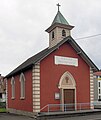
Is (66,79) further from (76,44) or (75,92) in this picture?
(76,44)

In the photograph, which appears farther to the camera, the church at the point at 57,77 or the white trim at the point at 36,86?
the church at the point at 57,77

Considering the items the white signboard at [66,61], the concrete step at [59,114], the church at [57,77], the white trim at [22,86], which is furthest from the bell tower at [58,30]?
the concrete step at [59,114]

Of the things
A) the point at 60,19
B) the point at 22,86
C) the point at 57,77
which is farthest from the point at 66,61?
the point at 60,19

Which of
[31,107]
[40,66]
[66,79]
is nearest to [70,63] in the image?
[66,79]

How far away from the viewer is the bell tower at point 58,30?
27344mm

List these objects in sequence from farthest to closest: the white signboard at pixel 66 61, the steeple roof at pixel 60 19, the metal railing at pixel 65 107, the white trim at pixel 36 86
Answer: the steeple roof at pixel 60 19 → the white signboard at pixel 66 61 → the metal railing at pixel 65 107 → the white trim at pixel 36 86

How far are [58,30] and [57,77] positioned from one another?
550 centimetres

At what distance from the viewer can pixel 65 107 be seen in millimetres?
24672

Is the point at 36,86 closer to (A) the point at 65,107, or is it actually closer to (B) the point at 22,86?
(A) the point at 65,107

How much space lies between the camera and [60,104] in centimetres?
2438

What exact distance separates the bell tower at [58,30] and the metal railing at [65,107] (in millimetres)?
6701

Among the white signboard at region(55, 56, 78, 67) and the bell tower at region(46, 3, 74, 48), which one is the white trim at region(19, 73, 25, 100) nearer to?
the white signboard at region(55, 56, 78, 67)

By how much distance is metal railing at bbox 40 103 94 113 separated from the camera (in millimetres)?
23703

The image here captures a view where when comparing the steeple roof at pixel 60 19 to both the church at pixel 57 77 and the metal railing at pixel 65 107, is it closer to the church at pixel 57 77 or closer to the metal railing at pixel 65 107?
the church at pixel 57 77
